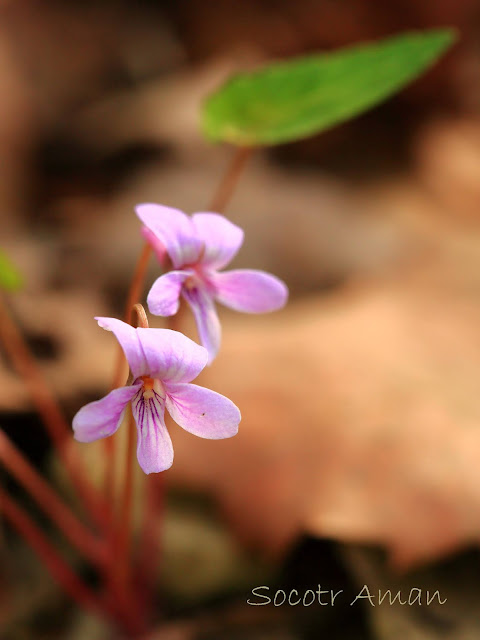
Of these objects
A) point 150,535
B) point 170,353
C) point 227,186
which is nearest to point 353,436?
point 150,535

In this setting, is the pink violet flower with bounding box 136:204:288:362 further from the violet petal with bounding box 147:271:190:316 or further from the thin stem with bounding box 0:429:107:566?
the thin stem with bounding box 0:429:107:566

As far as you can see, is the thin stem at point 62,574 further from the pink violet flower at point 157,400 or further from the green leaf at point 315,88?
the green leaf at point 315,88

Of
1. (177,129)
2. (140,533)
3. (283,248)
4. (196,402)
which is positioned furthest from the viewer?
(177,129)

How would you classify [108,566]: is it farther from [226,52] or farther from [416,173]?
[226,52]

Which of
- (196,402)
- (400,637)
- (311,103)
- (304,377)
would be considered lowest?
(400,637)

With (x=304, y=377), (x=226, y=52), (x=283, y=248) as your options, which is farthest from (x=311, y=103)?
(x=226, y=52)

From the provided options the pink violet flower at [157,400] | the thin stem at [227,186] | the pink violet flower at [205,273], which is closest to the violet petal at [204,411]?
the pink violet flower at [157,400]

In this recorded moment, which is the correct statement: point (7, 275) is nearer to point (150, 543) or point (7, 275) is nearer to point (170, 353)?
point (170, 353)
